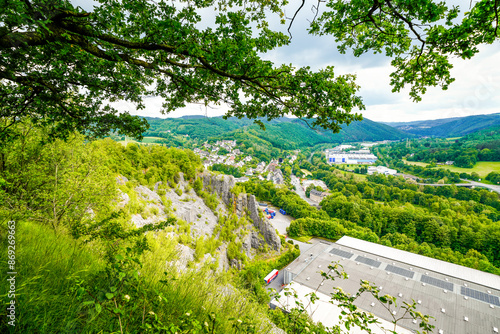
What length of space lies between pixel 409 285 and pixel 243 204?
761 inches

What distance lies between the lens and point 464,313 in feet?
49.8

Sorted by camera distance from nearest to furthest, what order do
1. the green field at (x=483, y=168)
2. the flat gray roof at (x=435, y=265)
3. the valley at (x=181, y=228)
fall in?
the valley at (x=181, y=228) < the flat gray roof at (x=435, y=265) < the green field at (x=483, y=168)

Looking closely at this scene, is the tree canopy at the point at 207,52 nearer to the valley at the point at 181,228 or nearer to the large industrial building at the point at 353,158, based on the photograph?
the valley at the point at 181,228

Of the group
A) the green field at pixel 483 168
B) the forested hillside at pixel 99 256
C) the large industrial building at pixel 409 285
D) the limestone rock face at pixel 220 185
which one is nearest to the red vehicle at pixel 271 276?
the large industrial building at pixel 409 285

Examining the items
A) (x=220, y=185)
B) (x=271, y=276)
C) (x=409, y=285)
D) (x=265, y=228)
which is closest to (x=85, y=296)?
(x=271, y=276)

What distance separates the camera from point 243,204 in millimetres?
26594

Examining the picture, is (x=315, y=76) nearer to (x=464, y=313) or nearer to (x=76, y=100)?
(x=76, y=100)

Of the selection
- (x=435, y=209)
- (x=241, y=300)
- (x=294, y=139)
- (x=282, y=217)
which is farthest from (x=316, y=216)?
(x=294, y=139)

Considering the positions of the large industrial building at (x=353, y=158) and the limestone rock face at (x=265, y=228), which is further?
the large industrial building at (x=353, y=158)

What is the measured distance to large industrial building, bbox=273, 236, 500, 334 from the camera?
1432 centimetres

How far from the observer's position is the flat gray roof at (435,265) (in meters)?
20.0

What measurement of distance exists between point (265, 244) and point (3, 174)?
Result: 24303 mm

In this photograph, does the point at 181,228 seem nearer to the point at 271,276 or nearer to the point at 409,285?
the point at 271,276

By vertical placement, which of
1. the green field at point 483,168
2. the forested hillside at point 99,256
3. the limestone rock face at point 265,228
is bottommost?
the green field at point 483,168
